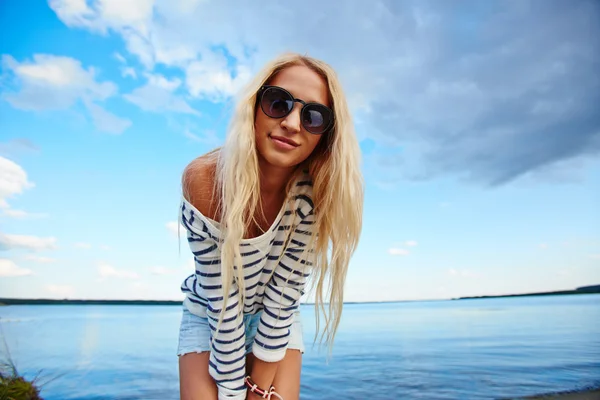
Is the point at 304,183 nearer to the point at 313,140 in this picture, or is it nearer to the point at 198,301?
the point at 313,140

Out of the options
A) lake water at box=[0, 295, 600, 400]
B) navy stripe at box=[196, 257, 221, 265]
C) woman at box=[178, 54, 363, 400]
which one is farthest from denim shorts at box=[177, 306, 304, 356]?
lake water at box=[0, 295, 600, 400]

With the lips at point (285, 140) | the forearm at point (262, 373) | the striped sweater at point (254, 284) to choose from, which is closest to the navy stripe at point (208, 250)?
the striped sweater at point (254, 284)

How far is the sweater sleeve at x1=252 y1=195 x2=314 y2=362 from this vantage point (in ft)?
7.00

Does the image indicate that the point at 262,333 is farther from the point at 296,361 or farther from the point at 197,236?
the point at 197,236

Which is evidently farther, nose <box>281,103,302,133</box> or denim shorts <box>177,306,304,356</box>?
denim shorts <box>177,306,304,356</box>

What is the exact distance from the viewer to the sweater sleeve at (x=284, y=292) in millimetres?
2133

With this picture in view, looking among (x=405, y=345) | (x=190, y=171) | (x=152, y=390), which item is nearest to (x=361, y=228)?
(x=190, y=171)

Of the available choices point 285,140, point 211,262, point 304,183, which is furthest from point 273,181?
point 211,262

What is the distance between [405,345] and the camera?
12219 millimetres

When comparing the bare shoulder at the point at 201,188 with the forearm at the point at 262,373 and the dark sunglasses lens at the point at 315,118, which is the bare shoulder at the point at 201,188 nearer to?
the dark sunglasses lens at the point at 315,118

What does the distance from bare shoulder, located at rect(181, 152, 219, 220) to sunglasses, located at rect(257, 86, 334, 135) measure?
403 mm

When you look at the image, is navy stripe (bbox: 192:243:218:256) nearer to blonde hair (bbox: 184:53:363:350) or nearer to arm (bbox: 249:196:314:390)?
blonde hair (bbox: 184:53:363:350)

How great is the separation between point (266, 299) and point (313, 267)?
30 centimetres

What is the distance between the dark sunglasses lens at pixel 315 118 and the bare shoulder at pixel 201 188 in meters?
0.51
